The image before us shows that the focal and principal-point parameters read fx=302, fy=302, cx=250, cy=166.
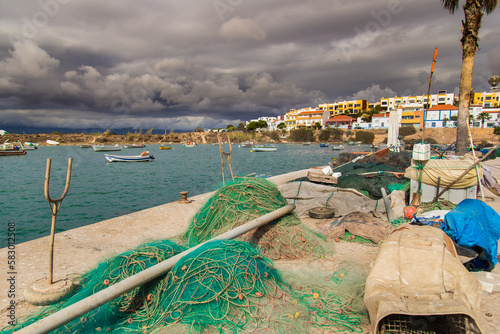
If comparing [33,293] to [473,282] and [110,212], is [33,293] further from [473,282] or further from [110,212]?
[110,212]

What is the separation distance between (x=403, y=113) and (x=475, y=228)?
108 meters

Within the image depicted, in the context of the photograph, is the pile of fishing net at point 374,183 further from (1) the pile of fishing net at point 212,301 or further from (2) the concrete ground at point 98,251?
(1) the pile of fishing net at point 212,301

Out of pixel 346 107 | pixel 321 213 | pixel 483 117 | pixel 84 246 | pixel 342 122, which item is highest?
pixel 346 107

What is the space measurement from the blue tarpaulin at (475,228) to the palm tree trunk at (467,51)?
34.9ft

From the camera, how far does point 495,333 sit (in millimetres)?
2980

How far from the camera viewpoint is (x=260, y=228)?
5281mm

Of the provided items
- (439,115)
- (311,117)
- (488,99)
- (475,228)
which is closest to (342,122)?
(311,117)

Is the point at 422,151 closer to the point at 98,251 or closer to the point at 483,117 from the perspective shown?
the point at 98,251

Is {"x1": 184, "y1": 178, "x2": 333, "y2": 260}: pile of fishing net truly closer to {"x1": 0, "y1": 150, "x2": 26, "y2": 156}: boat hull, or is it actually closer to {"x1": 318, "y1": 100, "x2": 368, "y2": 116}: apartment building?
{"x1": 0, "y1": 150, "x2": 26, "y2": 156}: boat hull

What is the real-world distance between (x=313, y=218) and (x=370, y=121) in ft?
357

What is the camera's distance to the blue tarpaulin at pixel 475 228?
4133 mm

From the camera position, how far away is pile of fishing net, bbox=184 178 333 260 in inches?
202

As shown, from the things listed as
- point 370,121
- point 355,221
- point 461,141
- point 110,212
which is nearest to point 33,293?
point 355,221

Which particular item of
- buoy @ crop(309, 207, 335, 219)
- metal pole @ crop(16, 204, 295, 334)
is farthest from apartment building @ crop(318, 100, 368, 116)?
metal pole @ crop(16, 204, 295, 334)
